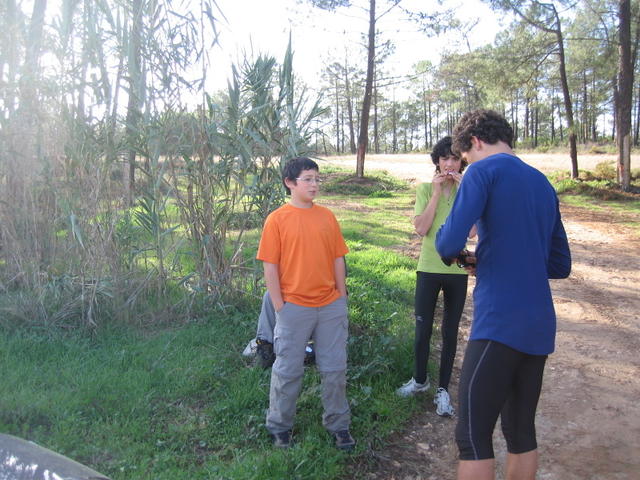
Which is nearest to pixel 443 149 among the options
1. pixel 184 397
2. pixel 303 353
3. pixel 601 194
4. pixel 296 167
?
pixel 296 167

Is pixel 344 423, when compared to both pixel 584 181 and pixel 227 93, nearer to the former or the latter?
pixel 227 93

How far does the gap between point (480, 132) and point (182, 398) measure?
110 inches

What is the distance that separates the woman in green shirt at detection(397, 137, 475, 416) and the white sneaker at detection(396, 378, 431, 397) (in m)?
0.21

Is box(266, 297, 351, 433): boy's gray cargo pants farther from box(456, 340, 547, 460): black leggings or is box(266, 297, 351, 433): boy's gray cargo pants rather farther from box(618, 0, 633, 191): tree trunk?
box(618, 0, 633, 191): tree trunk

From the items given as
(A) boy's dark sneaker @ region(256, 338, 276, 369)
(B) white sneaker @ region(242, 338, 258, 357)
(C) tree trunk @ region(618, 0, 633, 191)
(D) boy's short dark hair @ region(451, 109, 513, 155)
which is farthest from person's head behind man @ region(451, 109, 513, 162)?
(C) tree trunk @ region(618, 0, 633, 191)

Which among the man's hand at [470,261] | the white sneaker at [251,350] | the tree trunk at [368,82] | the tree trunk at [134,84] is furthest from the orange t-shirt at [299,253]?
the tree trunk at [368,82]

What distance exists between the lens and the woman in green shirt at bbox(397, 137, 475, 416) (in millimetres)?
3648

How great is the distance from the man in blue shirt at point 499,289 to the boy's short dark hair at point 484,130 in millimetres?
139

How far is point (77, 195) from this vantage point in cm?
527

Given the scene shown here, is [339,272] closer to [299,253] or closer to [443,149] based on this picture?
[299,253]

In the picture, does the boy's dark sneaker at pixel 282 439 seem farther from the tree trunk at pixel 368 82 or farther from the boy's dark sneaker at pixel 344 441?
the tree trunk at pixel 368 82

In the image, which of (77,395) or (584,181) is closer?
(77,395)

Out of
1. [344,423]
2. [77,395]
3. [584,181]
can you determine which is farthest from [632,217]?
[77,395]

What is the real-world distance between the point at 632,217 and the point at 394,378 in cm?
1074
